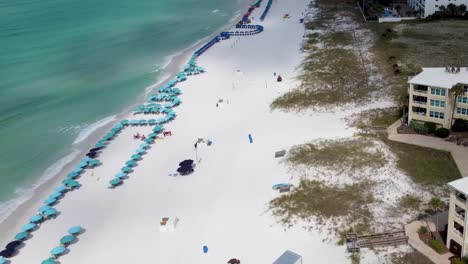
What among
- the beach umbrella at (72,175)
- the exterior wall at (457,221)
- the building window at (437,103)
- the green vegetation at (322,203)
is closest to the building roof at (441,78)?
the building window at (437,103)

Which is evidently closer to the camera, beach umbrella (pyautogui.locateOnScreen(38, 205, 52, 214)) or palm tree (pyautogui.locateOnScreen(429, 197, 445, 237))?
palm tree (pyautogui.locateOnScreen(429, 197, 445, 237))

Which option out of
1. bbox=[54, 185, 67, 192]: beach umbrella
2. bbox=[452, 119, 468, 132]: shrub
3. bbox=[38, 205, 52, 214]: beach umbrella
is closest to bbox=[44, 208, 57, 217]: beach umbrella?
bbox=[38, 205, 52, 214]: beach umbrella

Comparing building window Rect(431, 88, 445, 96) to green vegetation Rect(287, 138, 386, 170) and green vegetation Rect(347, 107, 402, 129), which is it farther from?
green vegetation Rect(287, 138, 386, 170)

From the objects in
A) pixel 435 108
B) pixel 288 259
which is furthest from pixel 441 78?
pixel 288 259

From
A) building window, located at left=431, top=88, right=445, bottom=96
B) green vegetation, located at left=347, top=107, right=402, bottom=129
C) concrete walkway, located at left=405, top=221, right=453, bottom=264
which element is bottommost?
concrete walkway, located at left=405, top=221, right=453, bottom=264

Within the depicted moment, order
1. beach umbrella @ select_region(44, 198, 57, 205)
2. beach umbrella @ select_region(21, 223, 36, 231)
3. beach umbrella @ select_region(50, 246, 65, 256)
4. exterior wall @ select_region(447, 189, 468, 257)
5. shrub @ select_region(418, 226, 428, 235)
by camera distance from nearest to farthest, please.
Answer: exterior wall @ select_region(447, 189, 468, 257)
shrub @ select_region(418, 226, 428, 235)
beach umbrella @ select_region(50, 246, 65, 256)
beach umbrella @ select_region(21, 223, 36, 231)
beach umbrella @ select_region(44, 198, 57, 205)

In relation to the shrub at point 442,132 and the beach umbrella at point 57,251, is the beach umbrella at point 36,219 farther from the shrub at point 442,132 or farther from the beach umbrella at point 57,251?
the shrub at point 442,132
